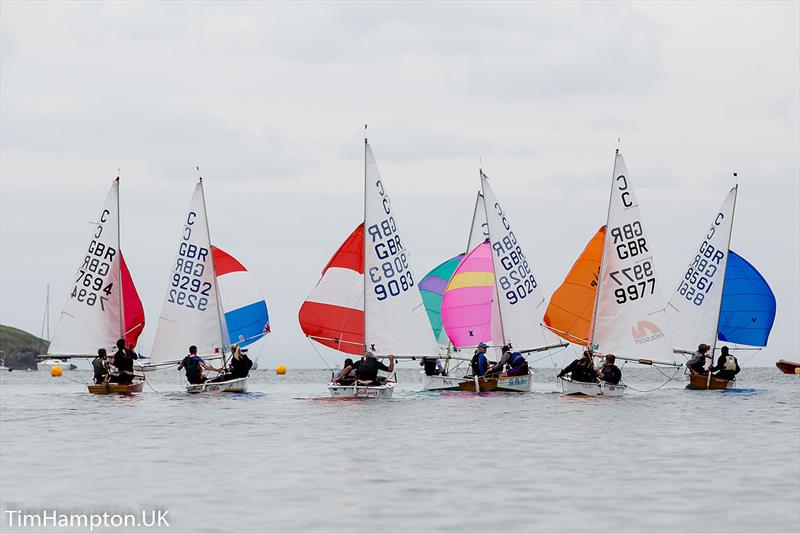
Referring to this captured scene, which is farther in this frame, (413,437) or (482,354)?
(482,354)

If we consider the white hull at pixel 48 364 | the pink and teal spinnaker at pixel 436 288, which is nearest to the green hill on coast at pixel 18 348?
the white hull at pixel 48 364

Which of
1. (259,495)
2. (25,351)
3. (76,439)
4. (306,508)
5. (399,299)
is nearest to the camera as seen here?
(306,508)

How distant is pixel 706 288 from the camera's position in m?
51.8

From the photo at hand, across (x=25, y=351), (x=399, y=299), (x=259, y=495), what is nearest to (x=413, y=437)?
(x=259, y=495)

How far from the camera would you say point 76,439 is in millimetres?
26969

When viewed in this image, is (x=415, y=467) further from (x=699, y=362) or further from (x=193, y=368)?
(x=699, y=362)

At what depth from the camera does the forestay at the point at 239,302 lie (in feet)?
153

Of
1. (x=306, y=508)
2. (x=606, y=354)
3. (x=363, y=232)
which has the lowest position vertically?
(x=306, y=508)

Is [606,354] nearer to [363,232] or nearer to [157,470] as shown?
[363,232]

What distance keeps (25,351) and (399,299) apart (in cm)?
14271

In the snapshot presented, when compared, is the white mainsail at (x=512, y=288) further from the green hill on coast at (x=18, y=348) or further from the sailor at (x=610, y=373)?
the green hill on coast at (x=18, y=348)

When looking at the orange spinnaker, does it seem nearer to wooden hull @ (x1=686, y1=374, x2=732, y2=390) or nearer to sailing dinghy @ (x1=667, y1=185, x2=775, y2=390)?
wooden hull @ (x1=686, y1=374, x2=732, y2=390)

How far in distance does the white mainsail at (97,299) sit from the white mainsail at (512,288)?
14.4 metres

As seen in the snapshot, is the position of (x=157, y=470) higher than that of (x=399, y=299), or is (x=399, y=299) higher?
(x=399, y=299)
